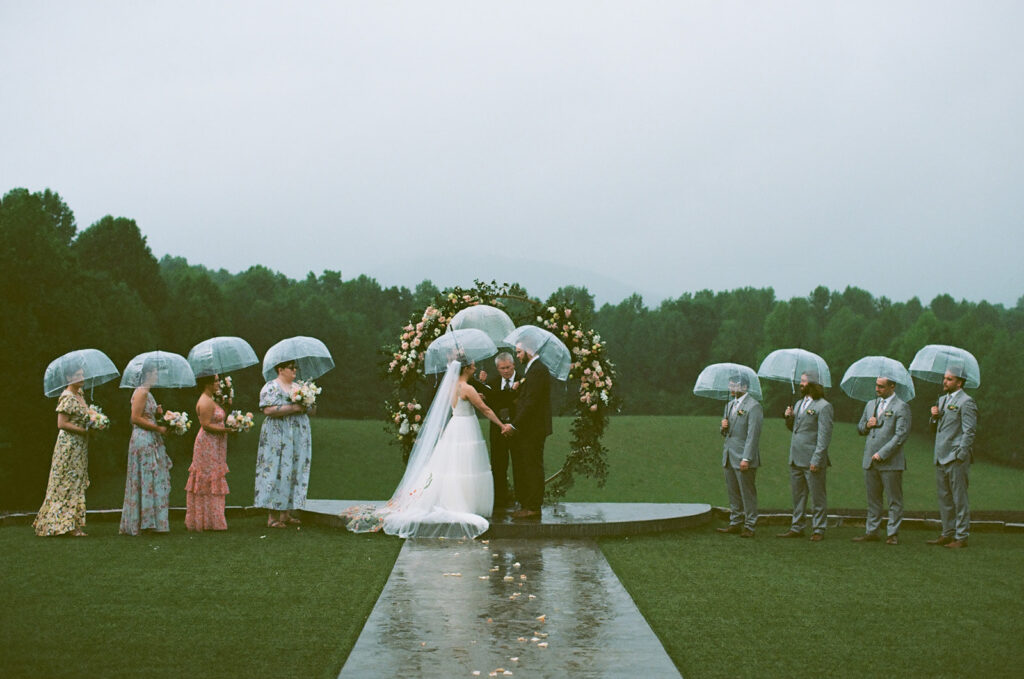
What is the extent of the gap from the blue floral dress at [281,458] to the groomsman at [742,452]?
17.6 feet

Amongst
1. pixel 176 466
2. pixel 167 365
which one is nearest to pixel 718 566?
pixel 167 365

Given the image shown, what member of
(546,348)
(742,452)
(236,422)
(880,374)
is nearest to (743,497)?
(742,452)

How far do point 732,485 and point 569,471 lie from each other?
2487mm

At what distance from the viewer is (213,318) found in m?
55.4

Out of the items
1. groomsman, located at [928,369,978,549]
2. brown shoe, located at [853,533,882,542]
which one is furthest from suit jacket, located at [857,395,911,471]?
brown shoe, located at [853,533,882,542]

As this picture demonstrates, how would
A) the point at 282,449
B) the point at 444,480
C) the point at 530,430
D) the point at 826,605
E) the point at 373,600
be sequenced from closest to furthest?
the point at 373,600 < the point at 826,605 < the point at 444,480 < the point at 530,430 < the point at 282,449

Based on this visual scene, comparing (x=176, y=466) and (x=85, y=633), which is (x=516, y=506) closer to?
(x=85, y=633)

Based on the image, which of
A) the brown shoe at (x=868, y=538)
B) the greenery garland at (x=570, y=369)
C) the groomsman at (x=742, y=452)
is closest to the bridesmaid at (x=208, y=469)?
the greenery garland at (x=570, y=369)

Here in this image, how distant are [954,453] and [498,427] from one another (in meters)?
5.52

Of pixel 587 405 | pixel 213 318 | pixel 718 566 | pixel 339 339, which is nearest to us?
pixel 718 566

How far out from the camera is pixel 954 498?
12.8 meters

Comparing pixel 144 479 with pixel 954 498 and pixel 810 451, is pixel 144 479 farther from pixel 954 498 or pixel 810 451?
pixel 954 498

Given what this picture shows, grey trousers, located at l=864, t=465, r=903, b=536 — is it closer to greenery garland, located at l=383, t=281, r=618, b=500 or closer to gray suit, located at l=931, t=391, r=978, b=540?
gray suit, located at l=931, t=391, r=978, b=540

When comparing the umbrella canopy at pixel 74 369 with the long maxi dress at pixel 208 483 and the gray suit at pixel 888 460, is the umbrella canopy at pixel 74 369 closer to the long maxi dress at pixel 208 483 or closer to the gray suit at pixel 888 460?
the long maxi dress at pixel 208 483
